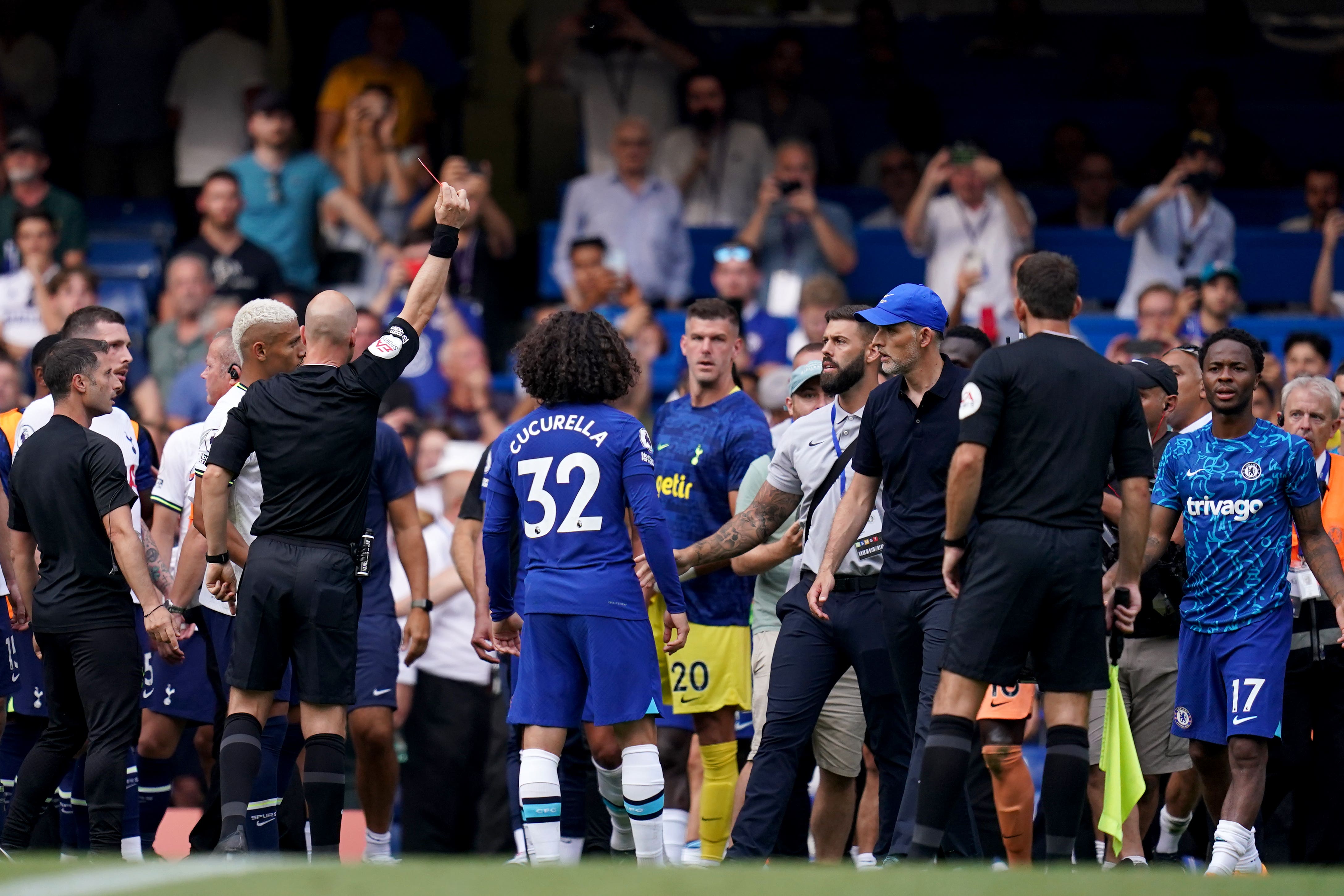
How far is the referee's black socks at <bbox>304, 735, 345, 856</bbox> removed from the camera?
6395mm

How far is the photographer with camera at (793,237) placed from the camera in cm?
1217

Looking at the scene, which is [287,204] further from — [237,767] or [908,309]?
[908,309]

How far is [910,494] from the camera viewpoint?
21.2 ft

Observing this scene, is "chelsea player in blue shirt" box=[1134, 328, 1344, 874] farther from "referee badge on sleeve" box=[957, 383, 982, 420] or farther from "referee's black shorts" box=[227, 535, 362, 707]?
"referee's black shorts" box=[227, 535, 362, 707]

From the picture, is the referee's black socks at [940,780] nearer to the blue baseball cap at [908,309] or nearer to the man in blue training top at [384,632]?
the blue baseball cap at [908,309]

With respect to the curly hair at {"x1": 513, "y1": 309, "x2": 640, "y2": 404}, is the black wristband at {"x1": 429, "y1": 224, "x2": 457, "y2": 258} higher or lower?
higher

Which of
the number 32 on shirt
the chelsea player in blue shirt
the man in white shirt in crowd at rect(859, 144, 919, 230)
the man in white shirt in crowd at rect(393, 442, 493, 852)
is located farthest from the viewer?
the man in white shirt in crowd at rect(859, 144, 919, 230)

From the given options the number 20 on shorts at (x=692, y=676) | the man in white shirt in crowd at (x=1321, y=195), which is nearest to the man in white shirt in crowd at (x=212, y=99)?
the number 20 on shorts at (x=692, y=676)

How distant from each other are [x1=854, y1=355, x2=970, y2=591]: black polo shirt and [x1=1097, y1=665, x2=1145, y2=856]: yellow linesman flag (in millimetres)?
837

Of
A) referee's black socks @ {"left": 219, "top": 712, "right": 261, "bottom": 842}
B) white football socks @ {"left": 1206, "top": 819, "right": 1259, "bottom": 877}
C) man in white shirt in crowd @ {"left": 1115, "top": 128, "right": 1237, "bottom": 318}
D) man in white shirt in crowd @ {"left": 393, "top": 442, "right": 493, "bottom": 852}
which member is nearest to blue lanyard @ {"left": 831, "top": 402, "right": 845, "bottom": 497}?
white football socks @ {"left": 1206, "top": 819, "right": 1259, "bottom": 877}

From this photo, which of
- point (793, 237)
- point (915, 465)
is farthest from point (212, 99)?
point (915, 465)

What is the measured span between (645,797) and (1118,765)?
1760 millimetres

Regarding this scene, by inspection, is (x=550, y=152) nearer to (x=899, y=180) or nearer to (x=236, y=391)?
(x=899, y=180)

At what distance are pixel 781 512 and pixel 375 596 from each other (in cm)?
182
